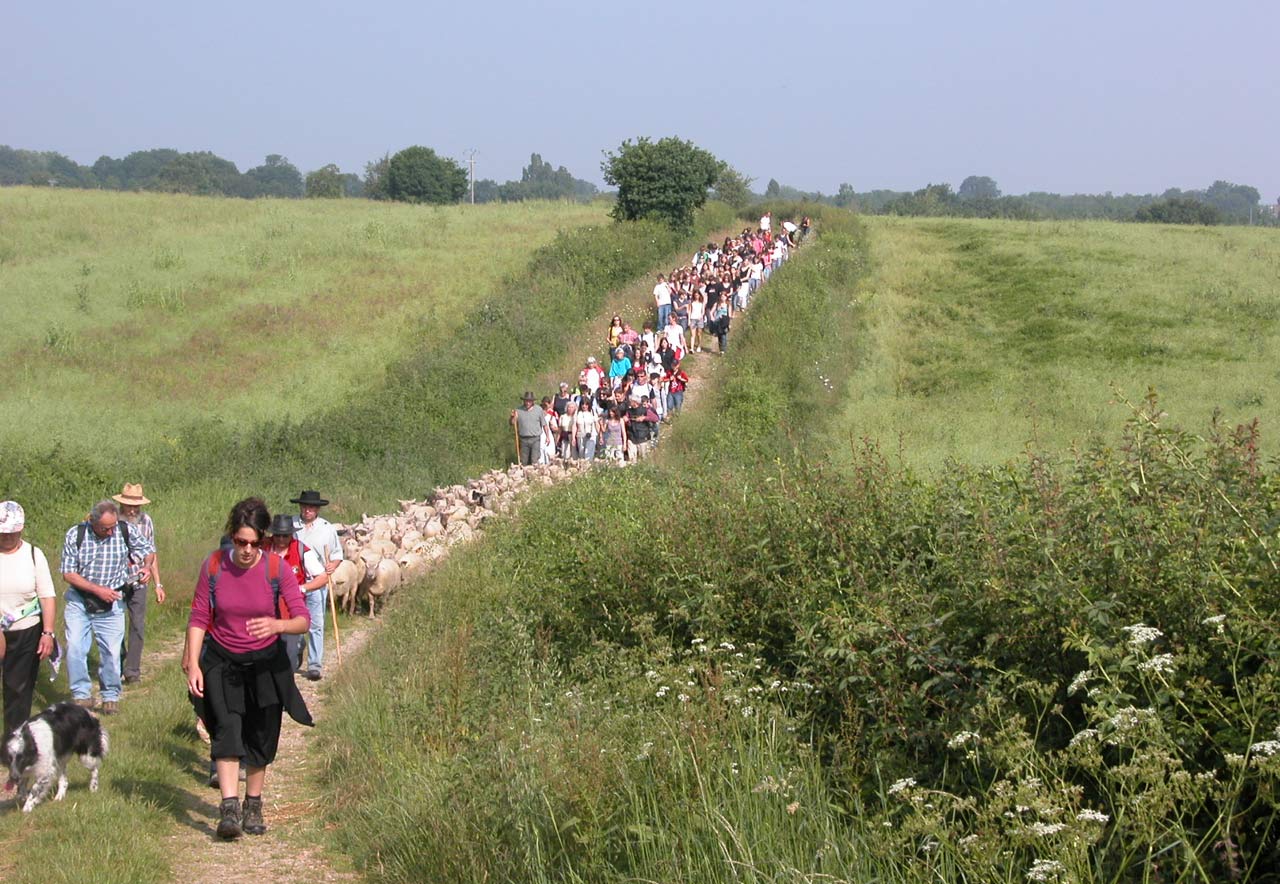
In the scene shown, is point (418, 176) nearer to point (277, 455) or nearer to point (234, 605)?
point (277, 455)

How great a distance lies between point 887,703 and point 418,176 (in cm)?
8356

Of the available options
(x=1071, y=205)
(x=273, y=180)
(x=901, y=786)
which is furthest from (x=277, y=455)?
(x=1071, y=205)

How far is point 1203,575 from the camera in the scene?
5539 mm

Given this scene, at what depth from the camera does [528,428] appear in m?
23.6

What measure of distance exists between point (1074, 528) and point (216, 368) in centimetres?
2871

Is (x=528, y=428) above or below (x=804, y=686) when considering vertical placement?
below

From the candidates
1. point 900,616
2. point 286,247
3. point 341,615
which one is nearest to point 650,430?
point 341,615

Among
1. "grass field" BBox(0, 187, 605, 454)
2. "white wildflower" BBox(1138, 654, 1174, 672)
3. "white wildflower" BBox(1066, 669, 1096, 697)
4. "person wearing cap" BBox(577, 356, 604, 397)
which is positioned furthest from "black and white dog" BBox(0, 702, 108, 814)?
"person wearing cap" BBox(577, 356, 604, 397)

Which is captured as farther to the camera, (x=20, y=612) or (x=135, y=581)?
(x=135, y=581)

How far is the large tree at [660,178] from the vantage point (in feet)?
138

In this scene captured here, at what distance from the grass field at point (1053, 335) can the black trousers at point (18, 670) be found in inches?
519

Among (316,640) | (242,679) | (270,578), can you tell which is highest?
(270,578)

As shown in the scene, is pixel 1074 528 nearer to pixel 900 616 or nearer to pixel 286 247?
pixel 900 616

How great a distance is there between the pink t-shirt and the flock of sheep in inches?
198
